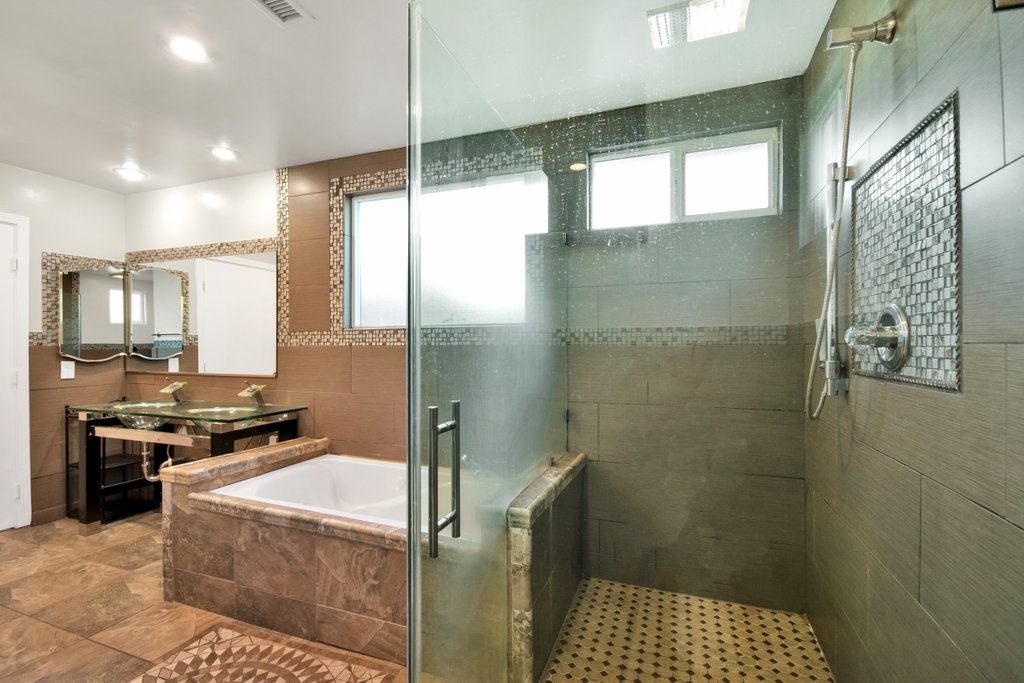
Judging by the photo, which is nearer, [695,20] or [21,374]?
[695,20]

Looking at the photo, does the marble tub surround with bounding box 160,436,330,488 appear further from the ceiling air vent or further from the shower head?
the shower head

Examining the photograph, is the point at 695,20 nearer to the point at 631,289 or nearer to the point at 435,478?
the point at 631,289

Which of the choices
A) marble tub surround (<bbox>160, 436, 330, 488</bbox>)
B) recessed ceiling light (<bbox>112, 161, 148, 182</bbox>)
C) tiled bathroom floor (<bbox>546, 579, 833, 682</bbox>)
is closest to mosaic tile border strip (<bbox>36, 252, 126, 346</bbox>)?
recessed ceiling light (<bbox>112, 161, 148, 182</bbox>)

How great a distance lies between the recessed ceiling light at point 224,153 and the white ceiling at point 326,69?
0.07m

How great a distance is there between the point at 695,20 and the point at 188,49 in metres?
2.05

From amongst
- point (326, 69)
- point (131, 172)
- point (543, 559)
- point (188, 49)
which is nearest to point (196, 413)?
point (131, 172)

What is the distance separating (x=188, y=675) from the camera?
1.77 metres

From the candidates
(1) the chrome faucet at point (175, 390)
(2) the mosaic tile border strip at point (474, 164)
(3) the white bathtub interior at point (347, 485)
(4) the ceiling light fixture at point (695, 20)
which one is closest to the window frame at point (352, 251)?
(3) the white bathtub interior at point (347, 485)

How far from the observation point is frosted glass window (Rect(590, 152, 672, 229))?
164 cm

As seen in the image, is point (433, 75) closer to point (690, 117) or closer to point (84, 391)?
point (690, 117)

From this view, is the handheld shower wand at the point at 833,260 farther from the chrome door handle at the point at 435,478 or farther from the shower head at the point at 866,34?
the chrome door handle at the point at 435,478

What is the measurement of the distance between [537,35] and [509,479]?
1.44 m

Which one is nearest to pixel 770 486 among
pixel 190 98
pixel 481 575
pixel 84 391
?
pixel 481 575

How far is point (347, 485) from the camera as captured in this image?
2.95 metres
